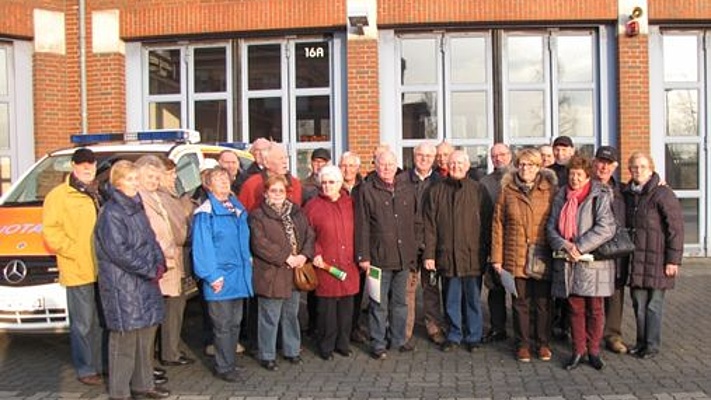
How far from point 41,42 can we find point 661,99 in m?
10.5

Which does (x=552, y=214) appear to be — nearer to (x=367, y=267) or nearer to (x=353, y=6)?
(x=367, y=267)

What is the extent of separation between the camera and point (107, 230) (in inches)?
201

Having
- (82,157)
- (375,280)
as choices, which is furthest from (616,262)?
(82,157)

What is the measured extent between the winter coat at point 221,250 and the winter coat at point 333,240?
72 centimetres

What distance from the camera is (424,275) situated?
7012 mm

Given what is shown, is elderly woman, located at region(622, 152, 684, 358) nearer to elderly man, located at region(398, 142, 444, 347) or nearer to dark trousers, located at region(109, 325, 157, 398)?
elderly man, located at region(398, 142, 444, 347)

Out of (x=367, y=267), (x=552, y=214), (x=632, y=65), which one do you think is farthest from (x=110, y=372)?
(x=632, y=65)

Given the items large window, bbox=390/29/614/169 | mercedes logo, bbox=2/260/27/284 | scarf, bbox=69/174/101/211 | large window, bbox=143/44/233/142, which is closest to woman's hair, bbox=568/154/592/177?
scarf, bbox=69/174/101/211

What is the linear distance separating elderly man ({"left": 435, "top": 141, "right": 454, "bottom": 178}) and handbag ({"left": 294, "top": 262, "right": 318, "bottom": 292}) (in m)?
1.71

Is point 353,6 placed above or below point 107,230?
above

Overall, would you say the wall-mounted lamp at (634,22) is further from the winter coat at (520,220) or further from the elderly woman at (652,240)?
the winter coat at (520,220)

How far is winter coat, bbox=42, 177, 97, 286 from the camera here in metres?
5.79

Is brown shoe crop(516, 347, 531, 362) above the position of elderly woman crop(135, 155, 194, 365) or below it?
below

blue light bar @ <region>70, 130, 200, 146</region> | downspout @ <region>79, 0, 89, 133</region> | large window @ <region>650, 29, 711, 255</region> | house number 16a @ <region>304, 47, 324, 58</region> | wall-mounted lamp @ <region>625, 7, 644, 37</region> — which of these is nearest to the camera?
blue light bar @ <region>70, 130, 200, 146</region>
